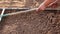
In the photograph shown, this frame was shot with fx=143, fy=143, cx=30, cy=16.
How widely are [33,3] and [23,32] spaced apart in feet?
3.23

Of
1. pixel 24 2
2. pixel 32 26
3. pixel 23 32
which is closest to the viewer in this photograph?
pixel 23 32

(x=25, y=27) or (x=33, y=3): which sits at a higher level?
(x=33, y=3)

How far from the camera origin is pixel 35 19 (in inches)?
97.5

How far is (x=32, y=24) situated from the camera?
7.68 feet

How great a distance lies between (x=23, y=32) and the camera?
2.13 meters

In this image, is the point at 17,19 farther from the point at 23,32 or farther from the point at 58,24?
the point at 58,24

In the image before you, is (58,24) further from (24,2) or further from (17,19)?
(24,2)

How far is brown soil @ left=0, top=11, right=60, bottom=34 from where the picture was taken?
2.16m

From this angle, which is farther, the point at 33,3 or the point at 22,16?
the point at 33,3

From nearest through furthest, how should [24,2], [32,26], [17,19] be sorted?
[32,26] → [17,19] → [24,2]

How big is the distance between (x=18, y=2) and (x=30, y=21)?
0.71 metres

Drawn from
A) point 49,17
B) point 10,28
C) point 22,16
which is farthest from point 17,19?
point 49,17

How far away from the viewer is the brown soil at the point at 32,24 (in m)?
2.16

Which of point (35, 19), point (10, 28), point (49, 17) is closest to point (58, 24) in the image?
point (49, 17)
